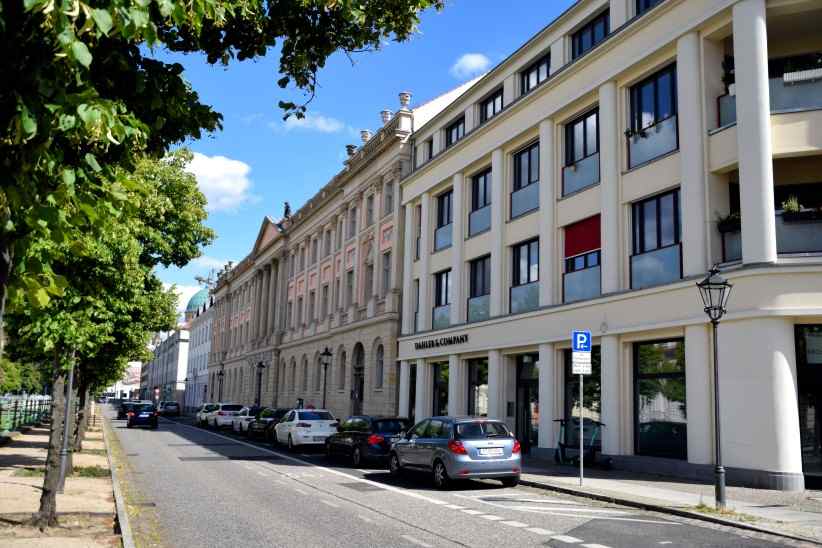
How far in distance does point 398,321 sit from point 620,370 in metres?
17.4

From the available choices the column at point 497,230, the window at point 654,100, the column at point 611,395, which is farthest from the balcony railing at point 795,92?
the column at point 497,230

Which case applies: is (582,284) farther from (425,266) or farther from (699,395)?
(425,266)

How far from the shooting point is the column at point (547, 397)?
23197mm

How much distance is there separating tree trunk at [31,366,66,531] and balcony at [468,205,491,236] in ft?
59.6

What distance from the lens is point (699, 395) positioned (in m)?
17.3

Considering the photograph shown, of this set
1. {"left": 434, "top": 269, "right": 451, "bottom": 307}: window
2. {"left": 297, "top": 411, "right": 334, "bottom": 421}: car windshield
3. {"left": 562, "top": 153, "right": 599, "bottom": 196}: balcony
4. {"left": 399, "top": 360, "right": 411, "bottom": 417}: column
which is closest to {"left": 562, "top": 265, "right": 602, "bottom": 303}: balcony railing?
{"left": 562, "top": 153, "right": 599, "bottom": 196}: balcony

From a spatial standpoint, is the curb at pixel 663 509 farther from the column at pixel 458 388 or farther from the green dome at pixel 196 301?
the green dome at pixel 196 301

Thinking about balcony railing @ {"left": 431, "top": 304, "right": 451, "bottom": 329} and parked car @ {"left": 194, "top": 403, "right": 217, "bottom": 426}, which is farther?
parked car @ {"left": 194, "top": 403, "right": 217, "bottom": 426}

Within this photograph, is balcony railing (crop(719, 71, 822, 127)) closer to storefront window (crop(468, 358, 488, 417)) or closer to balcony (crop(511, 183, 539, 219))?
balcony (crop(511, 183, 539, 219))

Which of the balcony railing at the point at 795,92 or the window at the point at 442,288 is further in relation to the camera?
the window at the point at 442,288

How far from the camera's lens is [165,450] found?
2777 cm

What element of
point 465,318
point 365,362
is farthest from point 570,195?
point 365,362

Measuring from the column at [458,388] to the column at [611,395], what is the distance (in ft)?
30.3

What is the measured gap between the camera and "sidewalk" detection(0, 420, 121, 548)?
31.4ft
